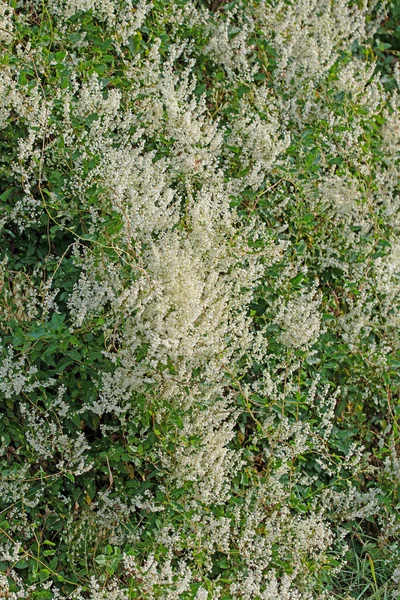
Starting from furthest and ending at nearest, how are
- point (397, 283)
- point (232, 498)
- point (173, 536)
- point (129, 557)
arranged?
1. point (397, 283)
2. point (232, 498)
3. point (173, 536)
4. point (129, 557)

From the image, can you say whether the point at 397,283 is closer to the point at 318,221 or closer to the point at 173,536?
the point at 318,221

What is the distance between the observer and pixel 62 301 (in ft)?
12.3

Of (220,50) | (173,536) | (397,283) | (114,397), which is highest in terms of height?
(220,50)

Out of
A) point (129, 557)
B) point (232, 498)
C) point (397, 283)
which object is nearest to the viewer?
point (129, 557)

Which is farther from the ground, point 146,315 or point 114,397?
point 146,315

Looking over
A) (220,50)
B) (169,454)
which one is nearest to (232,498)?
(169,454)

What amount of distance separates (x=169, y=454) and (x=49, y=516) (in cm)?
53

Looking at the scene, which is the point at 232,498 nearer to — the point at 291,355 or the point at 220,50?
the point at 291,355

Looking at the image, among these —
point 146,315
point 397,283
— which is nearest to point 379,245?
point 397,283

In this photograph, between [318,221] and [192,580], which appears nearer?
[192,580]

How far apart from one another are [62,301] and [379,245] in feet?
5.62

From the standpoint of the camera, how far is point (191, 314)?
327 centimetres

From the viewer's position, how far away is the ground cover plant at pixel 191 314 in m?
3.30

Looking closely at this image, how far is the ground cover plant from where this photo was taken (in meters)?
3.30
